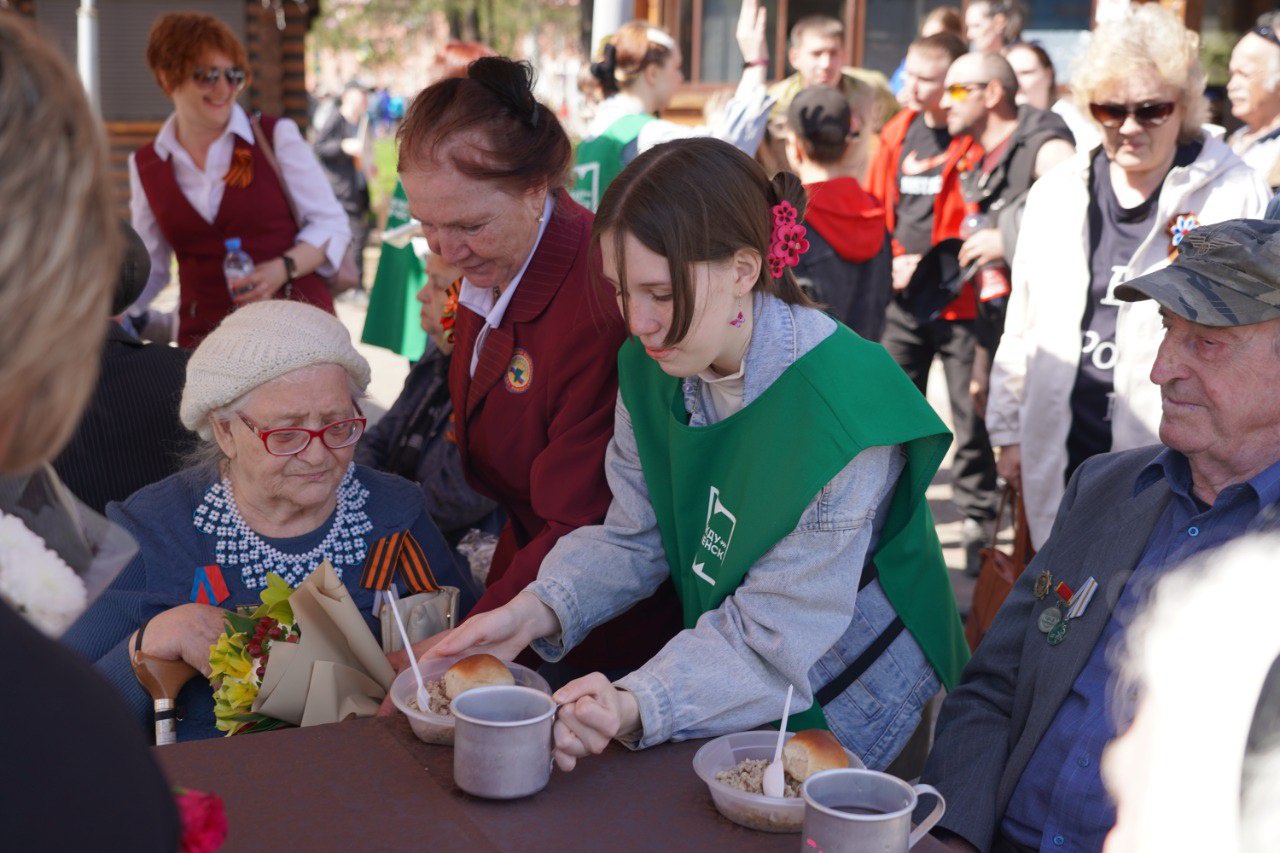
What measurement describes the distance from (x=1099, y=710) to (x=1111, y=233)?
2.14 m

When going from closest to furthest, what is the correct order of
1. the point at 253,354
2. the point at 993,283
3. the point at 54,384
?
1. the point at 54,384
2. the point at 253,354
3. the point at 993,283

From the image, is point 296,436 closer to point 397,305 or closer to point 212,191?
point 212,191

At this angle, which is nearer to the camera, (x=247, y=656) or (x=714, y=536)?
(x=714, y=536)

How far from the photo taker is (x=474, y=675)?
1.96m

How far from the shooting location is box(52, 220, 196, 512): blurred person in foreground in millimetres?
3029

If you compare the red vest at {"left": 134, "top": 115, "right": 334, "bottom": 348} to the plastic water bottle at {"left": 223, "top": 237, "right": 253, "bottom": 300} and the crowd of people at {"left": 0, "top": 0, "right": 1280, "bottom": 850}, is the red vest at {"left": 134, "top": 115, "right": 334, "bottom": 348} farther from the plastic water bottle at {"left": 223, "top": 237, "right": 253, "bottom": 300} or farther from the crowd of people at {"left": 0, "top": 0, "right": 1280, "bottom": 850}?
the crowd of people at {"left": 0, "top": 0, "right": 1280, "bottom": 850}

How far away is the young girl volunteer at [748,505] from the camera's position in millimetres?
1974

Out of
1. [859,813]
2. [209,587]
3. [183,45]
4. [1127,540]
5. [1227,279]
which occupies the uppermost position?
[183,45]

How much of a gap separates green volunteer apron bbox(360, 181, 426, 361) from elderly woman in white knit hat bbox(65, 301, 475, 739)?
8.11 ft

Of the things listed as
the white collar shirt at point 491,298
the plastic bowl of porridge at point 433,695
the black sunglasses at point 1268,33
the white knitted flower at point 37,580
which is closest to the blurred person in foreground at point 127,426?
the white collar shirt at point 491,298

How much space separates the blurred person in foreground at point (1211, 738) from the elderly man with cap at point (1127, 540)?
0.31m

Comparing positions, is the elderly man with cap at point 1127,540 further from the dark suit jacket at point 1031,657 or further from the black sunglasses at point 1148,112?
the black sunglasses at point 1148,112

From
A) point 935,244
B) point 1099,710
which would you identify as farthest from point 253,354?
point 935,244

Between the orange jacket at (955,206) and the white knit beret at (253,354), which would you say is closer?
the white knit beret at (253,354)
